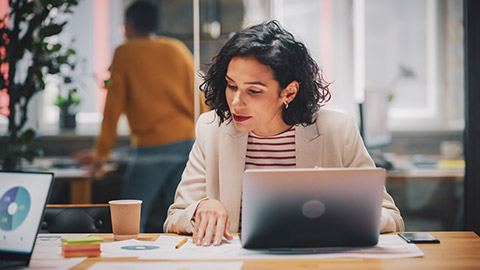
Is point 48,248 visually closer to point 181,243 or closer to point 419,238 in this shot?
point 181,243

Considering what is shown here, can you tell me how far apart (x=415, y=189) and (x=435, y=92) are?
0.97 m

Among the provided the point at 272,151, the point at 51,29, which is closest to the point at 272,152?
the point at 272,151

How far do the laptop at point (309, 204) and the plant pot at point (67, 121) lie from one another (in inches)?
143

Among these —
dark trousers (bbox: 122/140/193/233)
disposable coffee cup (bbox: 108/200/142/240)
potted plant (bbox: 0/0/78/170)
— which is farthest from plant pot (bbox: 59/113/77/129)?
disposable coffee cup (bbox: 108/200/142/240)

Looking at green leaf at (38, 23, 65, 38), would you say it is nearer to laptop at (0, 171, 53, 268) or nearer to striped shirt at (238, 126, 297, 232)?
striped shirt at (238, 126, 297, 232)

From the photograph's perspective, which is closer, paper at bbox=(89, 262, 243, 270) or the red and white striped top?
paper at bbox=(89, 262, 243, 270)

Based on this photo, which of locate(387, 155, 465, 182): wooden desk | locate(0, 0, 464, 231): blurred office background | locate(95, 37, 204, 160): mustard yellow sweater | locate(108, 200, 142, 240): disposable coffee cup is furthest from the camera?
locate(0, 0, 464, 231): blurred office background

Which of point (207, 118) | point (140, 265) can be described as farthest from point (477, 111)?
point (140, 265)

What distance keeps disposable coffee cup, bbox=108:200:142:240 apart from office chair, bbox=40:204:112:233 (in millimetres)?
356

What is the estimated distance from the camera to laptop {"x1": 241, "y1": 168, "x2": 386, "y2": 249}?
1.49 meters

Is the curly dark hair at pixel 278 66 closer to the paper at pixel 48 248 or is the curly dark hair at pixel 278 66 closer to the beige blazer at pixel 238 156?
the beige blazer at pixel 238 156

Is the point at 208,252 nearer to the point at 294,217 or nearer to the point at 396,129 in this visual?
the point at 294,217

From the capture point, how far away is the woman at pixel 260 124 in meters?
2.01

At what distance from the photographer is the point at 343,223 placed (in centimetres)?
155
